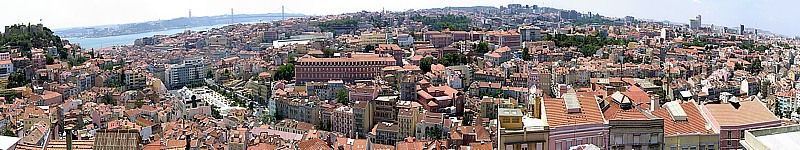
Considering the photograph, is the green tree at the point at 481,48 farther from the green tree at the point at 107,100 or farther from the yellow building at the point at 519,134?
the yellow building at the point at 519,134

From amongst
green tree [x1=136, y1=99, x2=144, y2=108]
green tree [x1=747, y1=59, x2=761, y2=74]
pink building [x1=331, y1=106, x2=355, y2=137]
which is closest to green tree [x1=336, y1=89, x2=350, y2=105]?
pink building [x1=331, y1=106, x2=355, y2=137]

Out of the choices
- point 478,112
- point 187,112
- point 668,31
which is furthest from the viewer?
point 668,31

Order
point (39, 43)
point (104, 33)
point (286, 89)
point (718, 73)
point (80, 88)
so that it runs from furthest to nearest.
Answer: point (104, 33) → point (39, 43) → point (718, 73) → point (80, 88) → point (286, 89)

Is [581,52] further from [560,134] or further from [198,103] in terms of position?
[560,134]

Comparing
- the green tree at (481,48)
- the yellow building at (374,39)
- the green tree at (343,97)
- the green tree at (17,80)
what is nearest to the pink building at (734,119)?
the green tree at (343,97)

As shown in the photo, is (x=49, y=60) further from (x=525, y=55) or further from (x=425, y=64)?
(x=525, y=55)

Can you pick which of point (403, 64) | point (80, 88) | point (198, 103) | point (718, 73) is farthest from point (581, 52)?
point (80, 88)
